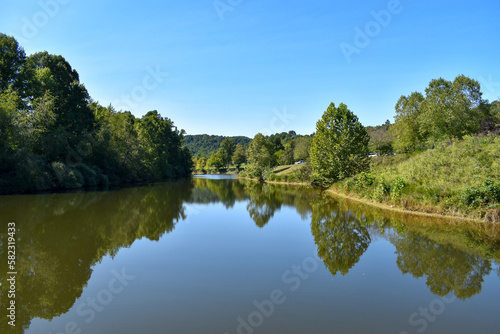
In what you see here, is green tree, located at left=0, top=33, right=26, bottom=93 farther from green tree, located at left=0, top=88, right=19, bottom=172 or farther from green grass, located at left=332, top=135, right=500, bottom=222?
green grass, located at left=332, top=135, right=500, bottom=222

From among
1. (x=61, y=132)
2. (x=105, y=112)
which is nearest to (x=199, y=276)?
(x=61, y=132)

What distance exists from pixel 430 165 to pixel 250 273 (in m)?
16.5

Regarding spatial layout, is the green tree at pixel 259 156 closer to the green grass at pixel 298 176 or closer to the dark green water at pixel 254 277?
the green grass at pixel 298 176

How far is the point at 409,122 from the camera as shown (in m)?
46.2

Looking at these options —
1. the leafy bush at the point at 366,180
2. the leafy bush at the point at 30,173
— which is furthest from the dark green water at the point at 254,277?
the leafy bush at the point at 30,173

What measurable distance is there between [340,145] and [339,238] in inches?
914

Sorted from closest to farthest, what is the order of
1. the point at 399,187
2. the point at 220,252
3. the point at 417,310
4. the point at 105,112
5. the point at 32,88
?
the point at 417,310 < the point at 220,252 < the point at 399,187 < the point at 32,88 < the point at 105,112

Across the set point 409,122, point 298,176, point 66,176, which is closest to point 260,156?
→ point 298,176

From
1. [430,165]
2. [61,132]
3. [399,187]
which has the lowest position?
[399,187]

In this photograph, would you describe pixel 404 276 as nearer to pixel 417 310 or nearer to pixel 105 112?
pixel 417 310

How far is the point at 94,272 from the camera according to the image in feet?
28.9

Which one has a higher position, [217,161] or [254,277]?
[217,161]

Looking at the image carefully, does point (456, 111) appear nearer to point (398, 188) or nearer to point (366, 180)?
point (366, 180)

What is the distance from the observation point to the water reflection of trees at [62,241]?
6.95 metres
